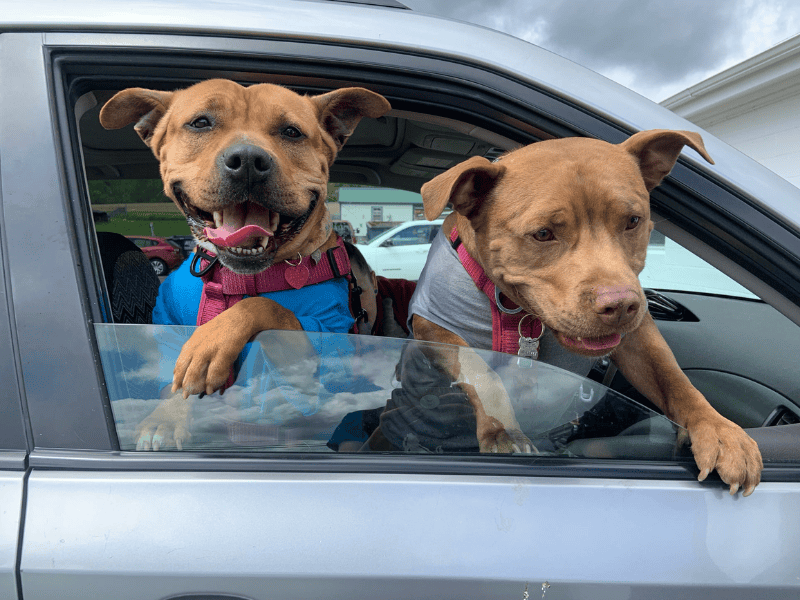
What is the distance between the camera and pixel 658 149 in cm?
138

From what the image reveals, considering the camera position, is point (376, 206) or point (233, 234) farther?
point (376, 206)

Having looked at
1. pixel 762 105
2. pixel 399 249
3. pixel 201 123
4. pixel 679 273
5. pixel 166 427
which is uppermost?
pixel 762 105

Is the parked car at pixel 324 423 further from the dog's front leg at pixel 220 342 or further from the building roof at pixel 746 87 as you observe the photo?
the building roof at pixel 746 87

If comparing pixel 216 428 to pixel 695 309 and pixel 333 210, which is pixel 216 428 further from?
pixel 695 309

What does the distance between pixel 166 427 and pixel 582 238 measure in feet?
3.72

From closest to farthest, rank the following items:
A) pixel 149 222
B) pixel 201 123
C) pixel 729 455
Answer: pixel 729 455 < pixel 201 123 < pixel 149 222

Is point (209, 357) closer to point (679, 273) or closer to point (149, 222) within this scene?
point (149, 222)

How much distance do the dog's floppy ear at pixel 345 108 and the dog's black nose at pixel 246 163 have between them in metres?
0.29

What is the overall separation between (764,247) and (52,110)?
1582 mm

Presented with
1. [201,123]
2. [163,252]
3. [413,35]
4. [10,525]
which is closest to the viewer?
[10,525]

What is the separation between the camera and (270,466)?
1035mm

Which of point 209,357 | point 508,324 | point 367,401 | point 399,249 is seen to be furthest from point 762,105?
point 209,357

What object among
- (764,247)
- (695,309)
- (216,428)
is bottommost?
(216,428)

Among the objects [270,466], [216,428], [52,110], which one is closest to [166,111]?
[52,110]
